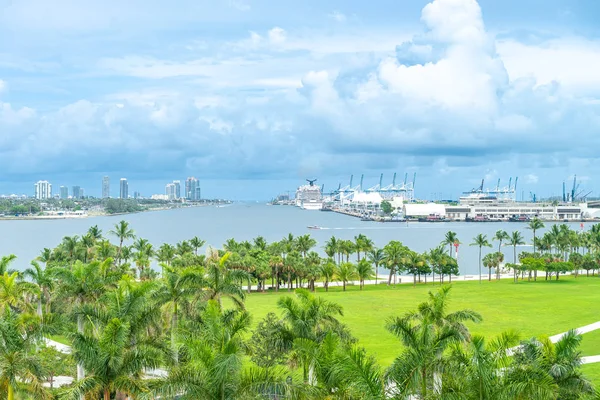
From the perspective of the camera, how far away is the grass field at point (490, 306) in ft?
149

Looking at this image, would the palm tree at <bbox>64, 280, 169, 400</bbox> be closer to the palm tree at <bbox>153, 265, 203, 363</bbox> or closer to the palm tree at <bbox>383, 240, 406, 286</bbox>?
the palm tree at <bbox>153, 265, 203, 363</bbox>

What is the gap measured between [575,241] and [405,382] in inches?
3501

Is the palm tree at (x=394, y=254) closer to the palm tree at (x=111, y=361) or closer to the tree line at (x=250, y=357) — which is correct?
the tree line at (x=250, y=357)

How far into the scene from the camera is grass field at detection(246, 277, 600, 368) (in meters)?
45.3

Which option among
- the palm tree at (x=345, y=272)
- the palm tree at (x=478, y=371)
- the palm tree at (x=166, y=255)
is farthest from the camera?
the palm tree at (x=166, y=255)

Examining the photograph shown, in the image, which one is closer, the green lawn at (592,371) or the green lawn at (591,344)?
the green lawn at (592,371)

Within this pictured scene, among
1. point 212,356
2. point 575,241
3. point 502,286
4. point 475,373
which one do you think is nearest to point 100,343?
point 212,356

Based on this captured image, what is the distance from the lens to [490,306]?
192 feet

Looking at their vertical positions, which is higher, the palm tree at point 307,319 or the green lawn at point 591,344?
the palm tree at point 307,319

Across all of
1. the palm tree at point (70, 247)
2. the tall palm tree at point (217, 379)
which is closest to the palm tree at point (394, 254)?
the palm tree at point (70, 247)

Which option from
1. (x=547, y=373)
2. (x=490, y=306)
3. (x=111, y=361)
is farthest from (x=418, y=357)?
(x=490, y=306)

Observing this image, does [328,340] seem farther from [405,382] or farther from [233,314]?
[233,314]

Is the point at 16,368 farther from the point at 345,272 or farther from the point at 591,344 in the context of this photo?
the point at 345,272

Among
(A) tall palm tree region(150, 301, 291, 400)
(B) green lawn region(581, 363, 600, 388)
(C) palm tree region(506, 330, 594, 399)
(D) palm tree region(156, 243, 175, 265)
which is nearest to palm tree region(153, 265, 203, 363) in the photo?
(A) tall palm tree region(150, 301, 291, 400)
